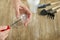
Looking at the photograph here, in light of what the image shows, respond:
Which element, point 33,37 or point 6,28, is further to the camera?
point 33,37

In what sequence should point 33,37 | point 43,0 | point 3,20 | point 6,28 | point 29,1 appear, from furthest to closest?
point 43,0
point 29,1
point 3,20
point 33,37
point 6,28

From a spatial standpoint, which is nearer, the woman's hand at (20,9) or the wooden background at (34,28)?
the woman's hand at (20,9)

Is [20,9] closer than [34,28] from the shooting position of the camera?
Yes

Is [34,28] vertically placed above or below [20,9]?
below

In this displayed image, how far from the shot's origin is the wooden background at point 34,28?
1195 millimetres

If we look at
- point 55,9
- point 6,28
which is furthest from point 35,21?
point 6,28

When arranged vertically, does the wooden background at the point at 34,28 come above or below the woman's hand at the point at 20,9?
below

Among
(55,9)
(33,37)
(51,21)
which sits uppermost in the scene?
(55,9)

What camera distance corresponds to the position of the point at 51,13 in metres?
1.41

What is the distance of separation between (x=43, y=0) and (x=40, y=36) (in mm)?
506

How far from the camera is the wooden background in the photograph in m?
1.20

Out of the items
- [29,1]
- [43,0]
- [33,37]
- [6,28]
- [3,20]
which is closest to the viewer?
[6,28]

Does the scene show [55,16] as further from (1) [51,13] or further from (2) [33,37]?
(2) [33,37]

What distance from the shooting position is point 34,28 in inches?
49.7
